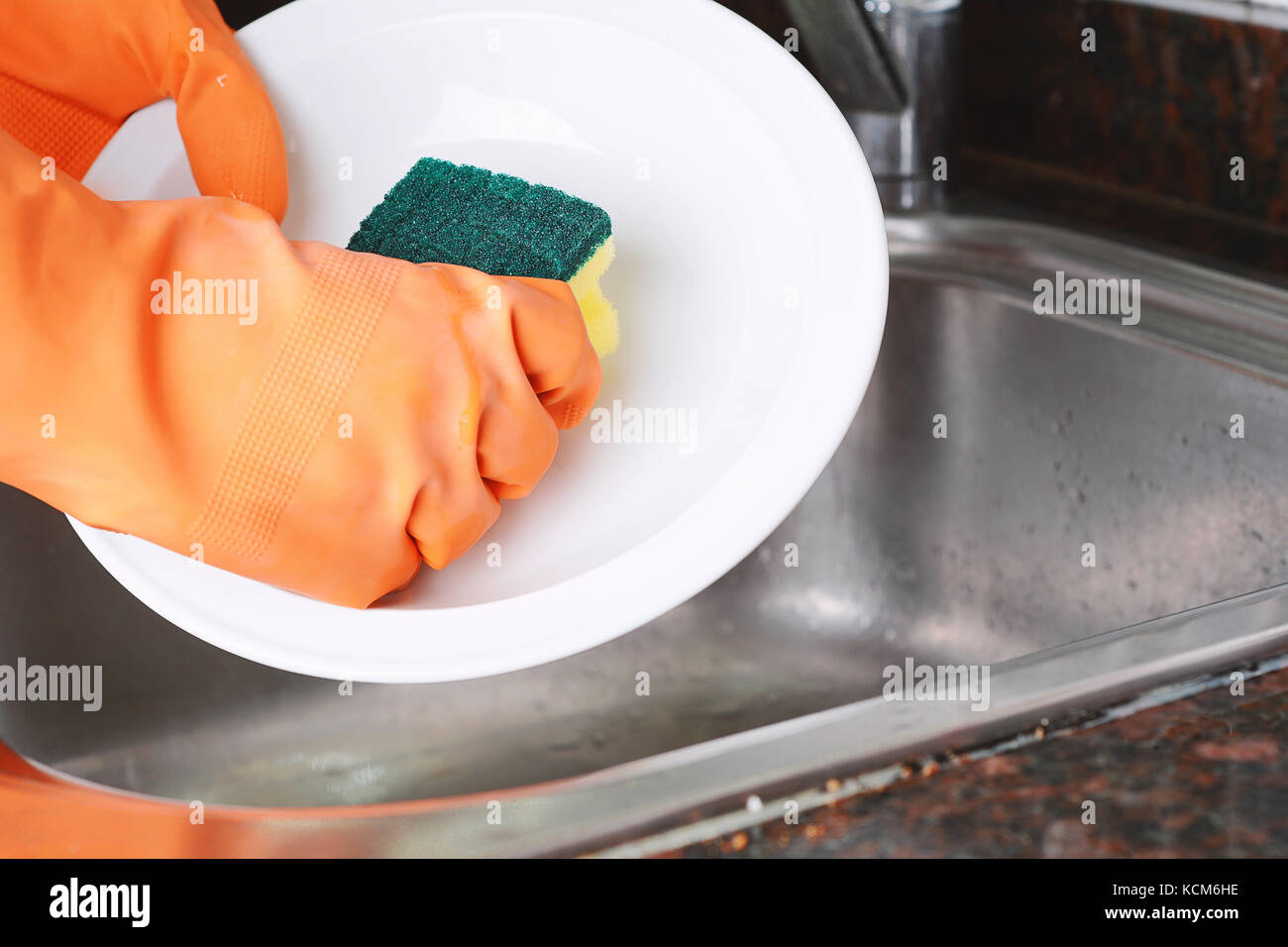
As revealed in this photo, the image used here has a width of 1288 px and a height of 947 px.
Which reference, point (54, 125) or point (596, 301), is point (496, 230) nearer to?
point (596, 301)

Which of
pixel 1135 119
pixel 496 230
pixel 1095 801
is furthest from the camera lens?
pixel 1135 119

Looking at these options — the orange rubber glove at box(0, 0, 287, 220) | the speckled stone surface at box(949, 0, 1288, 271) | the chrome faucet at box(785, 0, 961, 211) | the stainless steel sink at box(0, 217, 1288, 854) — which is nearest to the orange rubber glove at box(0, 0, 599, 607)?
the orange rubber glove at box(0, 0, 287, 220)

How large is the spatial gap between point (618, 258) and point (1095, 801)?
335 mm

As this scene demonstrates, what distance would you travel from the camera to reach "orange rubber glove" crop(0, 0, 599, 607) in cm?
36

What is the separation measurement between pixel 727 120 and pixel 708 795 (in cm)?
32

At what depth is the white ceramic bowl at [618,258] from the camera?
43 centimetres

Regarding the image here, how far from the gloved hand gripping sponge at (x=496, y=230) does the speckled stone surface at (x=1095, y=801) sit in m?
0.25

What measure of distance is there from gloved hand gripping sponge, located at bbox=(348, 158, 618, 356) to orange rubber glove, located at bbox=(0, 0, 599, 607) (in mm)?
61

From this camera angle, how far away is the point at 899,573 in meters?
0.78

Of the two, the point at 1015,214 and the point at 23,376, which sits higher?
the point at 1015,214

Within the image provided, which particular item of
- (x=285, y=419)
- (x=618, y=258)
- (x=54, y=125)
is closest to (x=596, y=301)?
(x=618, y=258)

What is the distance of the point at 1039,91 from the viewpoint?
2.57 feet
